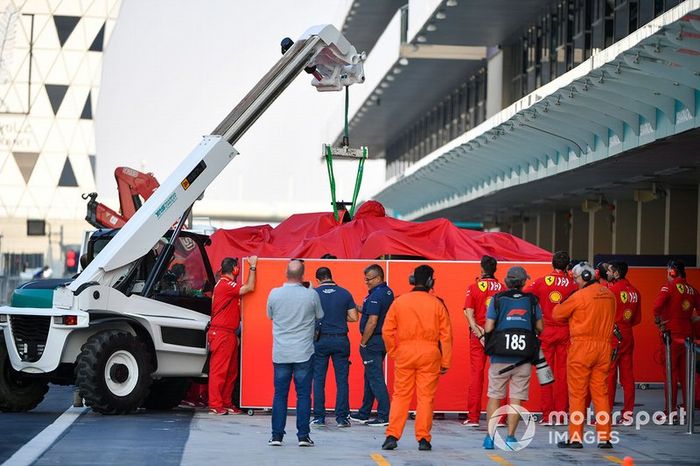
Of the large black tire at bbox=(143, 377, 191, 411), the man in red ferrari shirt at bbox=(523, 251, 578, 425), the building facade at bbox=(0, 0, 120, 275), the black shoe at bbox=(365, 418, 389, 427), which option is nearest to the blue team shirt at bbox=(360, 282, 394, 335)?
the black shoe at bbox=(365, 418, 389, 427)

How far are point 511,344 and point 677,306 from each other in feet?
15.5

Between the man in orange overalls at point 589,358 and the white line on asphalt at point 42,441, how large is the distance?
528 cm

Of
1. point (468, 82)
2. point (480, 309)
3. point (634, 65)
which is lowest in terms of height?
point (480, 309)

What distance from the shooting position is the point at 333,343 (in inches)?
650

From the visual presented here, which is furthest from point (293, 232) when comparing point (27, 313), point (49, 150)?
point (49, 150)

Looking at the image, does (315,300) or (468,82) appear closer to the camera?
(315,300)

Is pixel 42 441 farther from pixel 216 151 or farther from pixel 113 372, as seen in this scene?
pixel 216 151

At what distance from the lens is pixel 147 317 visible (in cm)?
1764

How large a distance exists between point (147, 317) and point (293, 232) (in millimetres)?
4320

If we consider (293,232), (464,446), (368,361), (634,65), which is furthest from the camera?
(293,232)

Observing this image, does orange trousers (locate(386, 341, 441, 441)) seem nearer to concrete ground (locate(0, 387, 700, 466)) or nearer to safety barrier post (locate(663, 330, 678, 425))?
concrete ground (locate(0, 387, 700, 466))

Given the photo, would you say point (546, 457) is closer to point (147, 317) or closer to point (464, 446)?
point (464, 446)

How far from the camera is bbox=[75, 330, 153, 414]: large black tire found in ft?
55.1

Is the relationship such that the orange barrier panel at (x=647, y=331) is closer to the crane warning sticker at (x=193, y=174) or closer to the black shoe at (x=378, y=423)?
the black shoe at (x=378, y=423)
